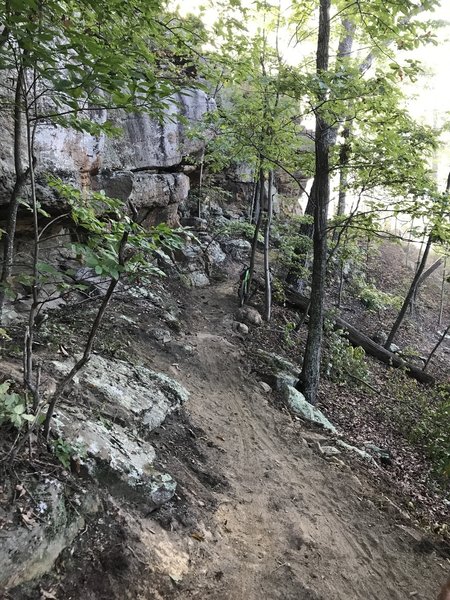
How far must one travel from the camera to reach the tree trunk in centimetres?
799

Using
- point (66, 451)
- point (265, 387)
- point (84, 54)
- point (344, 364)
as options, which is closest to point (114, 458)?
point (66, 451)

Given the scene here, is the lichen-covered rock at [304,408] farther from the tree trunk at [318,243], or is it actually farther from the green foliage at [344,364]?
the green foliage at [344,364]

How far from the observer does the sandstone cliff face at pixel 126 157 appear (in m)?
6.75

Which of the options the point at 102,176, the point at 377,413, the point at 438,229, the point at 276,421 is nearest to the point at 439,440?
the point at 377,413

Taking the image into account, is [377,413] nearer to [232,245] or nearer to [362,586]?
[362,586]

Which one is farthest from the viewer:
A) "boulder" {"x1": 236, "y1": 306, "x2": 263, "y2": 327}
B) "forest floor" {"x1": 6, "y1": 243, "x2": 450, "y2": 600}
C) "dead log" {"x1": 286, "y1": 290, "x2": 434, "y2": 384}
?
"dead log" {"x1": 286, "y1": 290, "x2": 434, "y2": 384}

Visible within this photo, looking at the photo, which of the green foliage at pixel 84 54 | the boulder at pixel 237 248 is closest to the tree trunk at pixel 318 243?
the green foliage at pixel 84 54

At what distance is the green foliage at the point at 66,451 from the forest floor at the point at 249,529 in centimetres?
→ 56

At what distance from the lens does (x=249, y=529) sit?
14.7ft

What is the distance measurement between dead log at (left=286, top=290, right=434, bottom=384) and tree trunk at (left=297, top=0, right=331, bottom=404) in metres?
4.76

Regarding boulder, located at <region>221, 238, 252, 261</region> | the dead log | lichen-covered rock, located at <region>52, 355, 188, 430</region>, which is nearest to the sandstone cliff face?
lichen-covered rock, located at <region>52, 355, 188, 430</region>

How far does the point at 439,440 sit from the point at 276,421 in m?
3.89

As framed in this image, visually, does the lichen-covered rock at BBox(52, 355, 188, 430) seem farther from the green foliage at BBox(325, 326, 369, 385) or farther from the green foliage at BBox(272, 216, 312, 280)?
the green foliage at BBox(272, 216, 312, 280)

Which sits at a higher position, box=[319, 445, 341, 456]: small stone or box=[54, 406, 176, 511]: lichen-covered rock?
box=[54, 406, 176, 511]: lichen-covered rock
